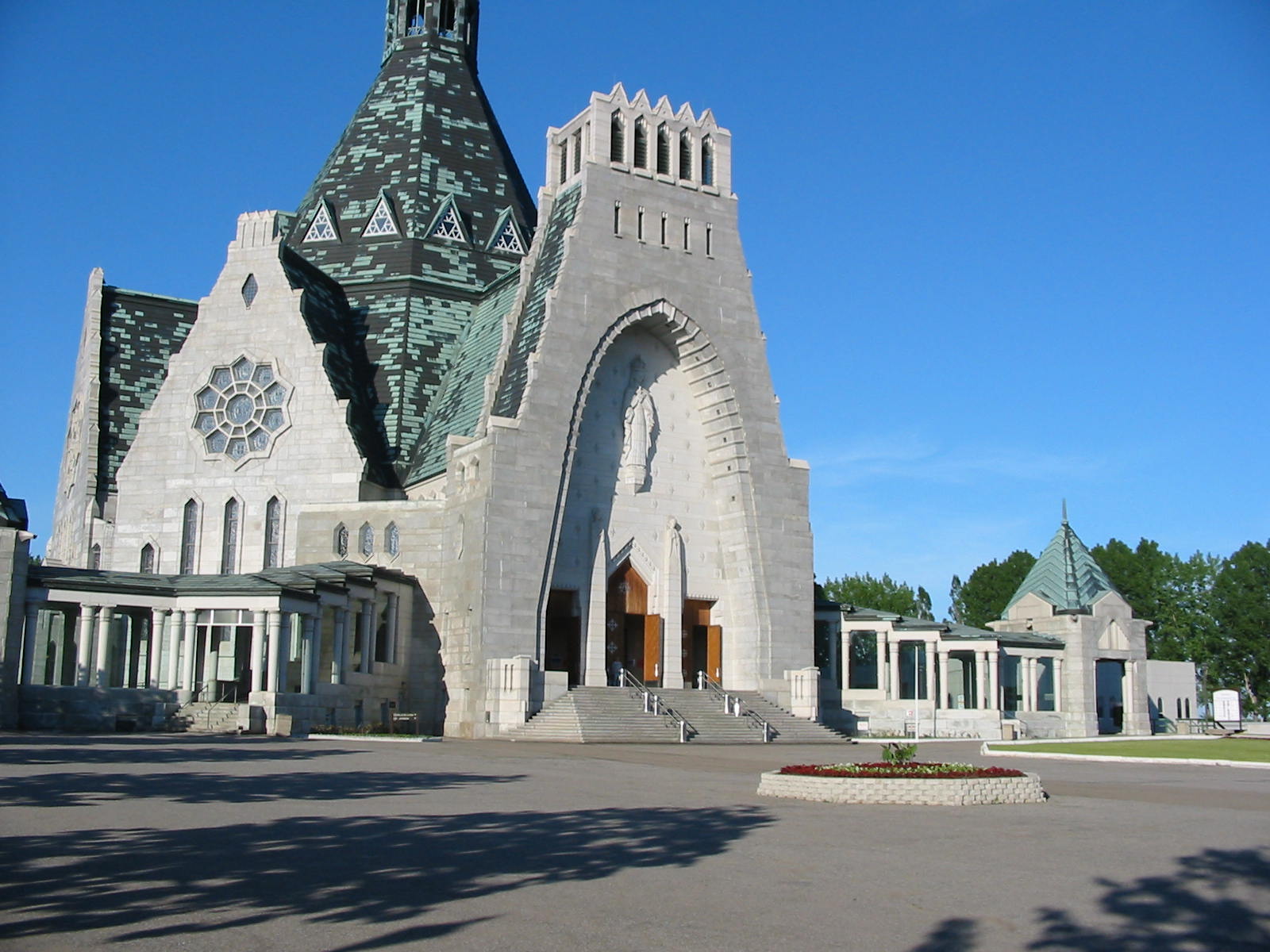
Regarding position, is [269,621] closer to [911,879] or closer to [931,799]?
[931,799]

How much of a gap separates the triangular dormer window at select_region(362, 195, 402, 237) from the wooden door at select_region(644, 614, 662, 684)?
2316 centimetres

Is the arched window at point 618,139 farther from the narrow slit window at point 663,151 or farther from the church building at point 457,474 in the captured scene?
the narrow slit window at point 663,151

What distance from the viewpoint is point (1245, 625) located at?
3583 inches

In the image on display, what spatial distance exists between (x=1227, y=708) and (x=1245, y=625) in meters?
21.6

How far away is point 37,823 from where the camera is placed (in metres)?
15.0

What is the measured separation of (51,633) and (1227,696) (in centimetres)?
5979

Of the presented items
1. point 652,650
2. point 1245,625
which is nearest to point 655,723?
point 652,650

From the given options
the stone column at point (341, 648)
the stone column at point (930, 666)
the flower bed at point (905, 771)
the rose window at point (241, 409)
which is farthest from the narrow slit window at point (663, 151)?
the flower bed at point (905, 771)

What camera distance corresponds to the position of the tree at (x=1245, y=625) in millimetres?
90812

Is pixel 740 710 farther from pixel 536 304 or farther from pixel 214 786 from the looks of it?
pixel 214 786

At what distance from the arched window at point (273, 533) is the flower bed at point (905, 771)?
3417 cm

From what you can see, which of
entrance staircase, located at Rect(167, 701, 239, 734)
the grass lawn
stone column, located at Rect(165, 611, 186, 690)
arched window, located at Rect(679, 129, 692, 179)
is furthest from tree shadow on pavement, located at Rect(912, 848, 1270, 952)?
arched window, located at Rect(679, 129, 692, 179)

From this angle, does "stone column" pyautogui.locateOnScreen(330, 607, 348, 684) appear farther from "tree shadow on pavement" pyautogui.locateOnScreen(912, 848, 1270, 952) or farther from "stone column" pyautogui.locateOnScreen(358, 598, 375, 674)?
"tree shadow on pavement" pyautogui.locateOnScreen(912, 848, 1270, 952)

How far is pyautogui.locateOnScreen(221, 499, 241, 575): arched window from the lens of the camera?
5203cm
